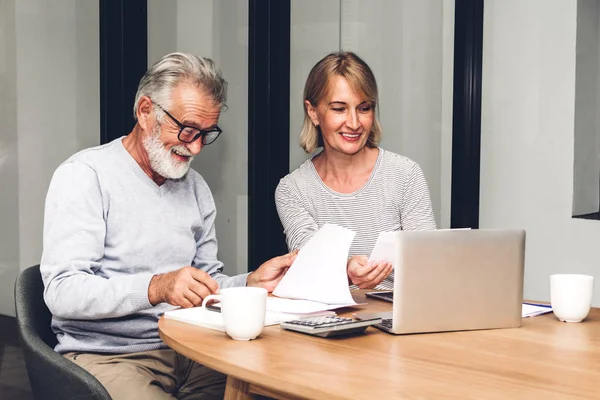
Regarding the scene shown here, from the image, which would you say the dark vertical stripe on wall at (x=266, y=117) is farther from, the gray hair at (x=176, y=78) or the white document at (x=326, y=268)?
the white document at (x=326, y=268)

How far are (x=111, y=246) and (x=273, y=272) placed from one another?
44cm

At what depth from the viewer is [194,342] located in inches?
58.6

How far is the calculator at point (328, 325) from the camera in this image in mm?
1536

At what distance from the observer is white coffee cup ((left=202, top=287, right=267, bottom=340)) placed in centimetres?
149

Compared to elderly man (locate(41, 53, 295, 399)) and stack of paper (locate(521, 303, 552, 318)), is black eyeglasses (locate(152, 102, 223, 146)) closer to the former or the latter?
elderly man (locate(41, 53, 295, 399))

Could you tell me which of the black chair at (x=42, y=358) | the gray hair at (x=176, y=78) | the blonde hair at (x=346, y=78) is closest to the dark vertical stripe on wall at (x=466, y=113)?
the blonde hair at (x=346, y=78)

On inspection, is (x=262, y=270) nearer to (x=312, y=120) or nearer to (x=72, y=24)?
(x=312, y=120)

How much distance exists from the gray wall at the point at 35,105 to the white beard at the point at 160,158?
2.03 feet

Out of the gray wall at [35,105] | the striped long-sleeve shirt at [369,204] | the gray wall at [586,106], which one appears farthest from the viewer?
the gray wall at [586,106]

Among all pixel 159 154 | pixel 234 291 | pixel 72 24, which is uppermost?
pixel 72 24

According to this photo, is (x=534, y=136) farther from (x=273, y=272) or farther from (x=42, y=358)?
(x=42, y=358)

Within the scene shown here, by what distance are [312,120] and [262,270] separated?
39.5 inches

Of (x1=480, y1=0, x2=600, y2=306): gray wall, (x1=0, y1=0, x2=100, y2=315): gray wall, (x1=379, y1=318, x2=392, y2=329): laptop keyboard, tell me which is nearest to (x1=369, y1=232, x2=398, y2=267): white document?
(x1=379, y1=318, x2=392, y2=329): laptop keyboard

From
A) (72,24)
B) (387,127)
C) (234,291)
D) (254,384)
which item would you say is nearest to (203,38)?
(72,24)
